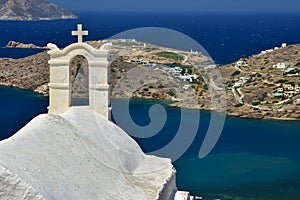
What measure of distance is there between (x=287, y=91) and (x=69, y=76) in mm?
41017

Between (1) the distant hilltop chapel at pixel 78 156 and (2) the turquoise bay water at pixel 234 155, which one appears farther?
(2) the turquoise bay water at pixel 234 155

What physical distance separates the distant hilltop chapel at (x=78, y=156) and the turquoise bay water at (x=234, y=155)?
43.7ft

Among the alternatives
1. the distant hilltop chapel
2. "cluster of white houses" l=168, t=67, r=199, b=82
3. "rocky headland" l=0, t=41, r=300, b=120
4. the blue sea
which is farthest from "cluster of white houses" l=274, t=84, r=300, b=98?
the distant hilltop chapel

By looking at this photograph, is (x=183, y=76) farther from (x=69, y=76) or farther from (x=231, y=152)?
(x=69, y=76)

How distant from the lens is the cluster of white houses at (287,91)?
4928 cm

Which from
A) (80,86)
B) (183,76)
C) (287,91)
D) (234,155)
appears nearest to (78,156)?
(234,155)

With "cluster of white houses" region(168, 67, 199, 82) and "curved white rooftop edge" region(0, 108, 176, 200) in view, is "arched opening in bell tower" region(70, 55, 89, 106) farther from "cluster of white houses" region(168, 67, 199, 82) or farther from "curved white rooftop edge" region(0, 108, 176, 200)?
"cluster of white houses" region(168, 67, 199, 82)

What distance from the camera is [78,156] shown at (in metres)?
9.20

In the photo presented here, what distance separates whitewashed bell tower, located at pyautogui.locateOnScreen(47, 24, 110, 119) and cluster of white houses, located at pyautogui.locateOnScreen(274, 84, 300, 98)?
39.3 m

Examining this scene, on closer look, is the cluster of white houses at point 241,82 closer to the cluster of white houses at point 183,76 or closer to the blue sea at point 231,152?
the cluster of white houses at point 183,76

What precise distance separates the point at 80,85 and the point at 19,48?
65.3 meters

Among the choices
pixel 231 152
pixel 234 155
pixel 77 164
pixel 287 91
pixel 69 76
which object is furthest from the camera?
pixel 287 91

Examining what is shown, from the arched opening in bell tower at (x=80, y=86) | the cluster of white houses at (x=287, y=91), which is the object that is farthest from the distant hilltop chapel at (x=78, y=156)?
the cluster of white houses at (x=287, y=91)

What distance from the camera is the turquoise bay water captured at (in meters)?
25.9
